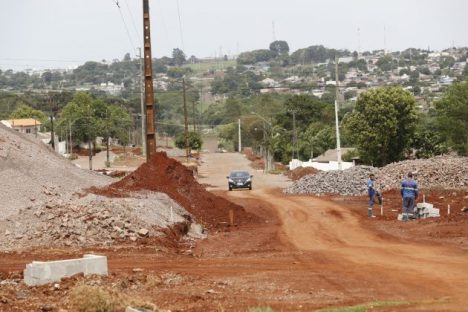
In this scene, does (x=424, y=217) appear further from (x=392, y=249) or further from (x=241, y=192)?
(x=241, y=192)

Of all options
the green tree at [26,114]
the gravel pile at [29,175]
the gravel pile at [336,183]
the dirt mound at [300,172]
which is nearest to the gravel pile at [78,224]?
the gravel pile at [29,175]

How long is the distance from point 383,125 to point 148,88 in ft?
143

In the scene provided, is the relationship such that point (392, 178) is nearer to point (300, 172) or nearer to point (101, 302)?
point (300, 172)

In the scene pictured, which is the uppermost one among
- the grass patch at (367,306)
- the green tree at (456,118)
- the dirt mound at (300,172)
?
the green tree at (456,118)

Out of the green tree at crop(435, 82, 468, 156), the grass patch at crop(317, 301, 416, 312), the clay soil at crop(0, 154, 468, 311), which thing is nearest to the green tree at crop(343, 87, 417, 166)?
the green tree at crop(435, 82, 468, 156)

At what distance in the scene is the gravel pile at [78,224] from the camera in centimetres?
2320

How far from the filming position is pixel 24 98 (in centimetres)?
19025

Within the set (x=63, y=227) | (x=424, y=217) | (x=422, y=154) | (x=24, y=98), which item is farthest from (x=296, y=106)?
Result: (x=63, y=227)

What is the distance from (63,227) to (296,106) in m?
112

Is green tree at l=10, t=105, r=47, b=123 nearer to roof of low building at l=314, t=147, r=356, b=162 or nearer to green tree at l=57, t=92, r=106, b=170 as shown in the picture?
green tree at l=57, t=92, r=106, b=170

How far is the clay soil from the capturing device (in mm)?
15680

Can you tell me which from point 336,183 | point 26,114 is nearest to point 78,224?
point 336,183

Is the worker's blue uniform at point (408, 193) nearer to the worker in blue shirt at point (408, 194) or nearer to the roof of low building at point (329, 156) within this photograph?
the worker in blue shirt at point (408, 194)

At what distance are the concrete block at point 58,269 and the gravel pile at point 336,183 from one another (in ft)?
105
